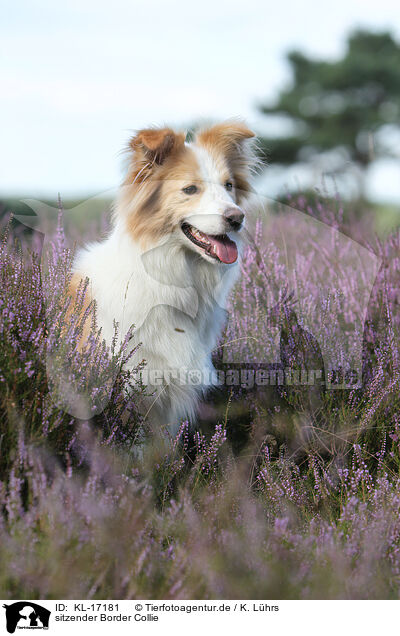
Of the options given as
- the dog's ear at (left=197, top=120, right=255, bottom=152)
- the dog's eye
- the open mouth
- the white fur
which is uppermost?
the dog's ear at (left=197, top=120, right=255, bottom=152)

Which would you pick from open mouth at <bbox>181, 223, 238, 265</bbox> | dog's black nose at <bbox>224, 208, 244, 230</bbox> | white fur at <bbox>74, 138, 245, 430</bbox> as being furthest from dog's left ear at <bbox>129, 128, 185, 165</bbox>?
dog's black nose at <bbox>224, 208, 244, 230</bbox>

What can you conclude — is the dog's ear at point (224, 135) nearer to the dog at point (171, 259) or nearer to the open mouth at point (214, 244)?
the dog at point (171, 259)

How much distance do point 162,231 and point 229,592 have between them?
1.88 metres

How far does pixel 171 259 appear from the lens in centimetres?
327

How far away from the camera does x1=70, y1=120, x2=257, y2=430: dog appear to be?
123 inches

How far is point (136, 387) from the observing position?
3.05 meters

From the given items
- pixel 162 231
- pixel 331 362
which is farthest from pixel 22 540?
pixel 331 362

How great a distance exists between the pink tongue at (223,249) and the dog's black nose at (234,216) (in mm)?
158

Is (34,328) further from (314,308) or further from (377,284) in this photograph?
(377,284)

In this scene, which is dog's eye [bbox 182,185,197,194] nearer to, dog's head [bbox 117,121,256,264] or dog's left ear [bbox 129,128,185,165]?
dog's head [bbox 117,121,256,264]

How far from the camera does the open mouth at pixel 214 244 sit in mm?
3133
